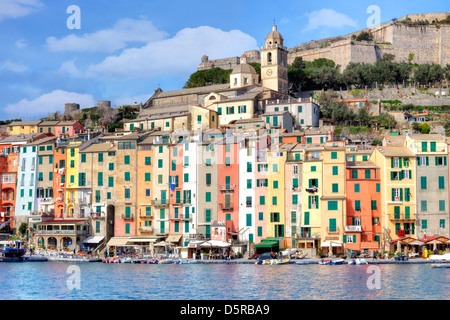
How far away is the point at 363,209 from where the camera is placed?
60031 millimetres

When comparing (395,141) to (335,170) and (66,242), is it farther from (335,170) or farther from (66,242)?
(66,242)

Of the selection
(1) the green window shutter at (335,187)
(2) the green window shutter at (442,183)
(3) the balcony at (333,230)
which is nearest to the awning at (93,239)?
(3) the balcony at (333,230)

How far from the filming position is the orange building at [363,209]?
194ft

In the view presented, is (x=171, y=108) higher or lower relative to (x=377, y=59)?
lower

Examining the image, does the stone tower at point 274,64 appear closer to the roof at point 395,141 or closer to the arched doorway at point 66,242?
the roof at point 395,141

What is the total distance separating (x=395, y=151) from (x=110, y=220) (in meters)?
31.3

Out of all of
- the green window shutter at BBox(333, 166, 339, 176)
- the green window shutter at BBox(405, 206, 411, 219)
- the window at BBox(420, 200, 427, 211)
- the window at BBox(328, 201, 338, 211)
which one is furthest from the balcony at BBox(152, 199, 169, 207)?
the window at BBox(420, 200, 427, 211)

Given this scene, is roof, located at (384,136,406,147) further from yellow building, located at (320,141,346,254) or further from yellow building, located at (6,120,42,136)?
yellow building, located at (6,120,42,136)

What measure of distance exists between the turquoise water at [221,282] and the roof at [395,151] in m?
12.0

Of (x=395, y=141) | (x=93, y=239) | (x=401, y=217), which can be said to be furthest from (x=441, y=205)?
(x=93, y=239)
